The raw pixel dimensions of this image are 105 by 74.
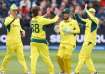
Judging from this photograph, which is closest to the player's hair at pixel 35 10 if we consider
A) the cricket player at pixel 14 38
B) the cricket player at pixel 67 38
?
the cricket player at pixel 67 38

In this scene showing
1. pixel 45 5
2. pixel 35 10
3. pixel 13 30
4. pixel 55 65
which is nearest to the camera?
pixel 35 10

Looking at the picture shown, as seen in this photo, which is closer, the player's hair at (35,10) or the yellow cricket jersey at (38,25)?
the player's hair at (35,10)

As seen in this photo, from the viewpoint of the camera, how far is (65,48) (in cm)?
1795

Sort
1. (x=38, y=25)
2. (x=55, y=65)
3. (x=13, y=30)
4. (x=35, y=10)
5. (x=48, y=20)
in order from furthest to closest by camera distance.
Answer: (x=55, y=65) < (x=13, y=30) < (x=38, y=25) < (x=48, y=20) < (x=35, y=10)

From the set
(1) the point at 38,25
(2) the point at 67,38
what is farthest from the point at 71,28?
(1) the point at 38,25

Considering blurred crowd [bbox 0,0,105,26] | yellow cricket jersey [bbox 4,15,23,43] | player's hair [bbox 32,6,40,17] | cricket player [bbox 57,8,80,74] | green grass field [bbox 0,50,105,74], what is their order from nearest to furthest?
player's hair [bbox 32,6,40,17], cricket player [bbox 57,8,80,74], yellow cricket jersey [bbox 4,15,23,43], green grass field [bbox 0,50,105,74], blurred crowd [bbox 0,0,105,26]

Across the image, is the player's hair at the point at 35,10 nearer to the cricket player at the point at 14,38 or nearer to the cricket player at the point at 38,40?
the cricket player at the point at 38,40

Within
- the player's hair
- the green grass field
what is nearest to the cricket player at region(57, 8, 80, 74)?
the player's hair

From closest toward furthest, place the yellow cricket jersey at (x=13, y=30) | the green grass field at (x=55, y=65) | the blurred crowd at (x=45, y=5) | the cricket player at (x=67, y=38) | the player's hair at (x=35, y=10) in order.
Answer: the player's hair at (x=35, y=10) → the cricket player at (x=67, y=38) → the yellow cricket jersey at (x=13, y=30) → the green grass field at (x=55, y=65) → the blurred crowd at (x=45, y=5)

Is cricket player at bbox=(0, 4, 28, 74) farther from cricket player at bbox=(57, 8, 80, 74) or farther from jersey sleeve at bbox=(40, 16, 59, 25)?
cricket player at bbox=(57, 8, 80, 74)

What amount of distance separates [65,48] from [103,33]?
13450 millimetres

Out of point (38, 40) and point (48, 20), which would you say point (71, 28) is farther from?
point (38, 40)

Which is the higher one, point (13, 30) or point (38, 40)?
point (13, 30)

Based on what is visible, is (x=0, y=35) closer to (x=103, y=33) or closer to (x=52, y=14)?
(x=52, y=14)
